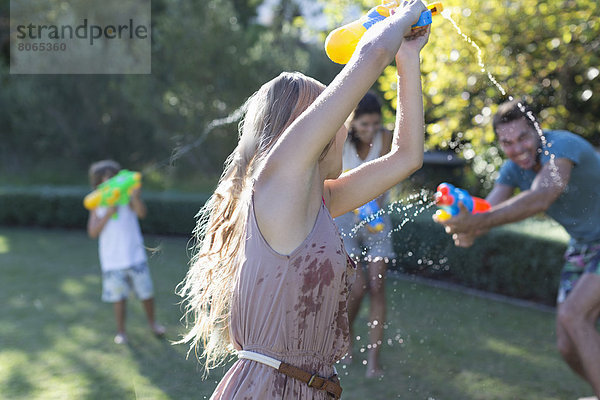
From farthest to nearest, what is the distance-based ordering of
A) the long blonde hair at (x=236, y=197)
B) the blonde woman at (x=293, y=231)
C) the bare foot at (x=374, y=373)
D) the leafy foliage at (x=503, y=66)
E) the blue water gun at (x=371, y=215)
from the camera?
the leafy foliage at (x=503, y=66), the bare foot at (x=374, y=373), the blue water gun at (x=371, y=215), the long blonde hair at (x=236, y=197), the blonde woman at (x=293, y=231)

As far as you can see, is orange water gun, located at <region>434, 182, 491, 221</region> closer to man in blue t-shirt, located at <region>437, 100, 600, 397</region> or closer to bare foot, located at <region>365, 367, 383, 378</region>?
man in blue t-shirt, located at <region>437, 100, 600, 397</region>

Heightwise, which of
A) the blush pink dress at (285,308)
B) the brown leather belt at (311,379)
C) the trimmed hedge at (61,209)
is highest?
the blush pink dress at (285,308)

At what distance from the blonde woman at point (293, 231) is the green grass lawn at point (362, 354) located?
690 millimetres

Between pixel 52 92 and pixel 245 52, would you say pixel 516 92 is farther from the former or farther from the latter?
pixel 52 92

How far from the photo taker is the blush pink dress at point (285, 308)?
1444mm

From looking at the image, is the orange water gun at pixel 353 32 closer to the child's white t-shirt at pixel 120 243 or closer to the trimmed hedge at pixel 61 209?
the child's white t-shirt at pixel 120 243

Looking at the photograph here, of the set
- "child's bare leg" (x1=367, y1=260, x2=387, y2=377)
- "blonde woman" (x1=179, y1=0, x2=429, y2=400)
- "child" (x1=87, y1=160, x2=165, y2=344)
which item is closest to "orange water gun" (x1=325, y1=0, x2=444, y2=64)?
"blonde woman" (x1=179, y1=0, x2=429, y2=400)

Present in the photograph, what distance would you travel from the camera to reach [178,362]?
2.68 m

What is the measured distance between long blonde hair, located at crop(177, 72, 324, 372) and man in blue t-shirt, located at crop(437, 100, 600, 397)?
5.13 ft

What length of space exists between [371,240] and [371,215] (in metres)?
0.51

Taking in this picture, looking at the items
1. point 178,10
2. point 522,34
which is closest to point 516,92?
point 522,34

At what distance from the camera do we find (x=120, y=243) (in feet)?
16.0

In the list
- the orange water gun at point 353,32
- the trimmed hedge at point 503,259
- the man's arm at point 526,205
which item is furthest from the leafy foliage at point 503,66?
the orange water gun at point 353,32

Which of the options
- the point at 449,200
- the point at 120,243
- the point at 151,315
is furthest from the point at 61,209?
the point at 449,200
